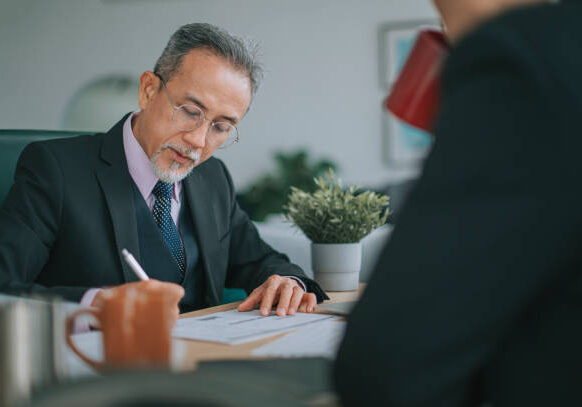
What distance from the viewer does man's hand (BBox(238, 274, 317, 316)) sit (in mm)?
1263

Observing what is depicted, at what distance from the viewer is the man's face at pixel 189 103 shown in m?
1.62

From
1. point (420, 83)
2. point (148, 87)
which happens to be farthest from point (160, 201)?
point (420, 83)

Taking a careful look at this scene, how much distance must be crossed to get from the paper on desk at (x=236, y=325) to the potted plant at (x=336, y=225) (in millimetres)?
363

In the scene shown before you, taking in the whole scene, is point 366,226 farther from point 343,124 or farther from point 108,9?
point 108,9

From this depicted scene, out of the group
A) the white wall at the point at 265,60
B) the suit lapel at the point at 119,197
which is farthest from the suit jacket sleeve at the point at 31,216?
the white wall at the point at 265,60

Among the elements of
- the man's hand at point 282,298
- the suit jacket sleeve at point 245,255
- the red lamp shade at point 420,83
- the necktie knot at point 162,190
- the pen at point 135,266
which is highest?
the red lamp shade at point 420,83

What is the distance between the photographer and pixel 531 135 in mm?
504

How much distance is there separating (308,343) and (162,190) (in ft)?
2.82

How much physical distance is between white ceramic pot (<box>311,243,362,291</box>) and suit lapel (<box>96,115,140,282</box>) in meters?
0.48

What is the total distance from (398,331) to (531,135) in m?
0.20

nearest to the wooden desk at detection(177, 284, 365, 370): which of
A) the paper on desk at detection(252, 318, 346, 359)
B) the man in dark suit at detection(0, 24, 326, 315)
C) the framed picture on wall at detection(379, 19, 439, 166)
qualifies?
the paper on desk at detection(252, 318, 346, 359)

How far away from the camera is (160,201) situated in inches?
64.6

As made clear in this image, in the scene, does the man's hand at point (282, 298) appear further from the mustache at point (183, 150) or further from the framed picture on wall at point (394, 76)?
the framed picture on wall at point (394, 76)

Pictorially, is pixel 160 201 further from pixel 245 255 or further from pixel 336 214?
pixel 336 214
